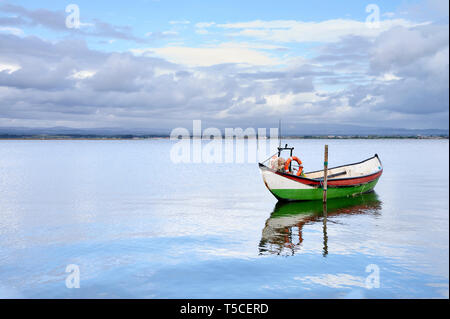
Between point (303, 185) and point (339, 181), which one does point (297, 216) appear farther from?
point (339, 181)

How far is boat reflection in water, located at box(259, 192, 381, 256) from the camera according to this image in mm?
18316

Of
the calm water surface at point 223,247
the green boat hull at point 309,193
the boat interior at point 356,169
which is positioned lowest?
the calm water surface at point 223,247

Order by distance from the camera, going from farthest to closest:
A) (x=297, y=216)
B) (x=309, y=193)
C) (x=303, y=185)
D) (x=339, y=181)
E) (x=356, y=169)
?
(x=356, y=169) < (x=339, y=181) < (x=309, y=193) < (x=303, y=185) < (x=297, y=216)

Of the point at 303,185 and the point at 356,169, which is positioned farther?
the point at 356,169

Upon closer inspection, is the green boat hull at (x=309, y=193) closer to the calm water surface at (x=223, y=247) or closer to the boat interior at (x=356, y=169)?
the calm water surface at (x=223, y=247)

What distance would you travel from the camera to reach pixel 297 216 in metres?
25.8

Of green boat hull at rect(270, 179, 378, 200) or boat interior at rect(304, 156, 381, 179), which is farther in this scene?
boat interior at rect(304, 156, 381, 179)

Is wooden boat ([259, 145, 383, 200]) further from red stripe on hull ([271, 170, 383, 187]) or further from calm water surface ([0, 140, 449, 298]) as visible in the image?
calm water surface ([0, 140, 449, 298])

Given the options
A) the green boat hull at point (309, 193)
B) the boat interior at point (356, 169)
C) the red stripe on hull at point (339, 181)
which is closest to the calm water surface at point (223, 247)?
the green boat hull at point (309, 193)

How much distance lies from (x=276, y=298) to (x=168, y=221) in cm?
1282

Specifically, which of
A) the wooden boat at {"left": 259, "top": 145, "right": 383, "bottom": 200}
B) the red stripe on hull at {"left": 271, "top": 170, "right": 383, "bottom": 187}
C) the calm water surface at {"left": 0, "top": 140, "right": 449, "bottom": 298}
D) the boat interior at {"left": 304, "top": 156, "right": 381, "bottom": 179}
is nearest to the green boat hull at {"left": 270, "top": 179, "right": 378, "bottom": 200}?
the wooden boat at {"left": 259, "top": 145, "right": 383, "bottom": 200}

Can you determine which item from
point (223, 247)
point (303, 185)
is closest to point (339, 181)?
point (303, 185)

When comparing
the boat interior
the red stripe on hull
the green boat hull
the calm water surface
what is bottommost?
the calm water surface

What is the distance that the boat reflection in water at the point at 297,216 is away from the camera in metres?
18.3
